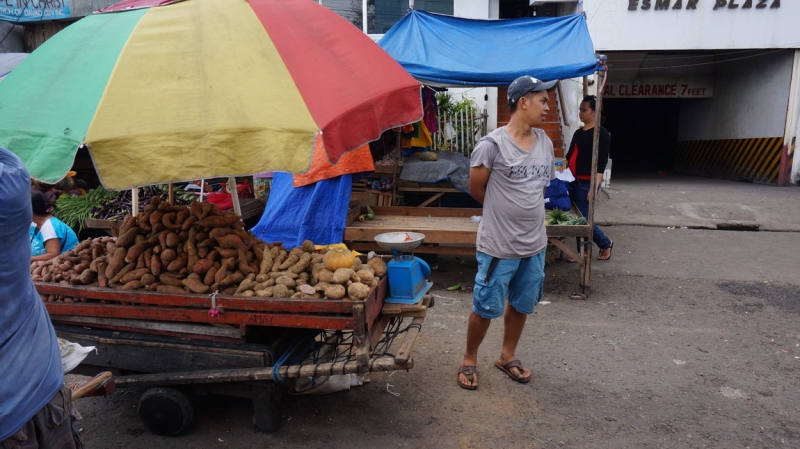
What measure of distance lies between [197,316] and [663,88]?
1501 centimetres

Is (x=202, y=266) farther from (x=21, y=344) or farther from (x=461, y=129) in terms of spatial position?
(x=461, y=129)

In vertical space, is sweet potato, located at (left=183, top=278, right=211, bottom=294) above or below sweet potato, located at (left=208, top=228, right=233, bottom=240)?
below

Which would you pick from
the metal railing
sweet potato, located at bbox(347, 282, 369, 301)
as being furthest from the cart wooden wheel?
the metal railing

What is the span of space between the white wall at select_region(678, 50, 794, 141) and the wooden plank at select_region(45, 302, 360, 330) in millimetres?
12227

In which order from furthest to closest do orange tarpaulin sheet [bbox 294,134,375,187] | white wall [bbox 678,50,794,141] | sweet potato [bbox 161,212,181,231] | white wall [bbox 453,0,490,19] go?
white wall [bbox 678,50,794,141], white wall [bbox 453,0,490,19], orange tarpaulin sheet [bbox 294,134,375,187], sweet potato [bbox 161,212,181,231]

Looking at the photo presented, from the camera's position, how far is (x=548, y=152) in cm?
362

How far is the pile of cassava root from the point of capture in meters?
3.12

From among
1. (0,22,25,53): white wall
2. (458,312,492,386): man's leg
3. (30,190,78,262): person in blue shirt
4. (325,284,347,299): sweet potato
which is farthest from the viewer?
(0,22,25,53): white wall

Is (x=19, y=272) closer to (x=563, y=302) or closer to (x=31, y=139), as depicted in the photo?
(x=31, y=139)

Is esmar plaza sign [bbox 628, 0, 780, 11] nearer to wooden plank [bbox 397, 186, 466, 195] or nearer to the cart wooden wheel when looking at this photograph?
wooden plank [bbox 397, 186, 466, 195]

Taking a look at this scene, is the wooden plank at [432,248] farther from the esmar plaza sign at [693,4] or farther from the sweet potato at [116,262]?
the esmar plaza sign at [693,4]

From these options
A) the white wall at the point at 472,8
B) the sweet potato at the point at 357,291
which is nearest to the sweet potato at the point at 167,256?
the sweet potato at the point at 357,291

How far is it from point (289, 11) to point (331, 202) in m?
3.45

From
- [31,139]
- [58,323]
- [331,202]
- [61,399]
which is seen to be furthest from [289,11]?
[331,202]
